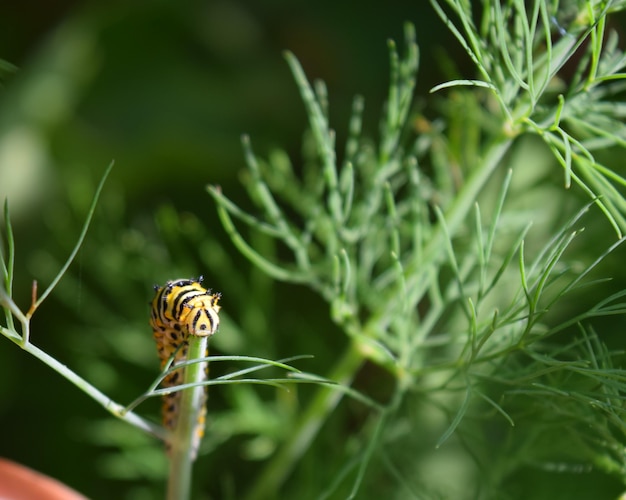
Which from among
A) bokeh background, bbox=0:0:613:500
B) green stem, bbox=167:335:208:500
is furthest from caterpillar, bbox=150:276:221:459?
bokeh background, bbox=0:0:613:500

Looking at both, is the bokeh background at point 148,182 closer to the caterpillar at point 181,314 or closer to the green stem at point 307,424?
the green stem at point 307,424

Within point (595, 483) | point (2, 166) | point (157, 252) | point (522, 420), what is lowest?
point (595, 483)

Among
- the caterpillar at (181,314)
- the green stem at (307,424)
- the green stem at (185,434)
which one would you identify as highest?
the caterpillar at (181,314)

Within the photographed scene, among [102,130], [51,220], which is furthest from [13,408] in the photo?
[102,130]

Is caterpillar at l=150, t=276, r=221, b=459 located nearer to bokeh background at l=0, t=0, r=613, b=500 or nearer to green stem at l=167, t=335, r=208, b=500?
green stem at l=167, t=335, r=208, b=500

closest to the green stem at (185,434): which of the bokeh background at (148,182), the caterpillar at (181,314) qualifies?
the caterpillar at (181,314)

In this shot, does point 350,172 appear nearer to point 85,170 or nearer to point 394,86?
point 394,86
